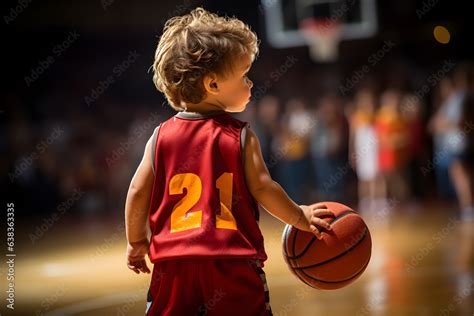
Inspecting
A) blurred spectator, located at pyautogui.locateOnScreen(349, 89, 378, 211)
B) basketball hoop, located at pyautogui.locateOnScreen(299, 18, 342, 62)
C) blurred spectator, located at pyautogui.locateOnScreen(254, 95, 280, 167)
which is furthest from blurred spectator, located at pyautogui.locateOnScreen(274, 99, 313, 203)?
basketball hoop, located at pyautogui.locateOnScreen(299, 18, 342, 62)

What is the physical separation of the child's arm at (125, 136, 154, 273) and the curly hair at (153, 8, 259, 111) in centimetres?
22

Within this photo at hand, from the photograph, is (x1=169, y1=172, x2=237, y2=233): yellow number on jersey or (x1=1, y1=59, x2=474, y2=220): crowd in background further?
(x1=1, y1=59, x2=474, y2=220): crowd in background

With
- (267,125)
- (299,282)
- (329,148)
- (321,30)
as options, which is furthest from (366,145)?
(299,282)

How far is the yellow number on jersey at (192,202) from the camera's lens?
2.48 metres

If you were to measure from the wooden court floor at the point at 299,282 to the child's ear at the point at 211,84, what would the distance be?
1.90 metres

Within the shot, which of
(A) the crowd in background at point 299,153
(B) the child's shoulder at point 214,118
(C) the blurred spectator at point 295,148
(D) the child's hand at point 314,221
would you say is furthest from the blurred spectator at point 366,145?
(B) the child's shoulder at point 214,118

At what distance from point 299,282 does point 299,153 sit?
7.35 metres

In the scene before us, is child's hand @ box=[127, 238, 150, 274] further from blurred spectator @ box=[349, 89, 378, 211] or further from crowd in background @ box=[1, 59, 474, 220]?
blurred spectator @ box=[349, 89, 378, 211]

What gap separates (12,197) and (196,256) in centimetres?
972

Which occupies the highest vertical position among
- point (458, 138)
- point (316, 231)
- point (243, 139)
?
point (243, 139)

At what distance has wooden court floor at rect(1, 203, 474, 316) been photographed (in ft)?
14.1

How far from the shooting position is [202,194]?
249 centimetres

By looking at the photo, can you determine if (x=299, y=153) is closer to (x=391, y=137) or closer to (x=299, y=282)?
(x=391, y=137)

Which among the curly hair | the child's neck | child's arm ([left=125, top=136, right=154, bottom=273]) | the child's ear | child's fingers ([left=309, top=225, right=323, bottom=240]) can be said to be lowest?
child's fingers ([left=309, top=225, right=323, bottom=240])
